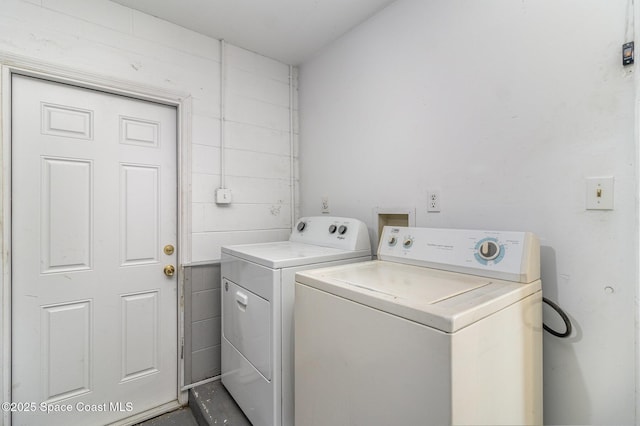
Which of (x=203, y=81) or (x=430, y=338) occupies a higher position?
(x=203, y=81)

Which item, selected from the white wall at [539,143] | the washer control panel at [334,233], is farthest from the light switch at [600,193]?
the washer control panel at [334,233]

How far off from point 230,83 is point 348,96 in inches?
34.2

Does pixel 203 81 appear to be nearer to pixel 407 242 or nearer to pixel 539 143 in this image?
pixel 407 242

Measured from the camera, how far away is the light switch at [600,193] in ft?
3.16

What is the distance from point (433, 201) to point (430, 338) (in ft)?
2.98

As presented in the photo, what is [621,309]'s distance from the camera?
0.95 m

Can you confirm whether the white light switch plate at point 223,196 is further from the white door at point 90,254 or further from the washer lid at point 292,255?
the washer lid at point 292,255

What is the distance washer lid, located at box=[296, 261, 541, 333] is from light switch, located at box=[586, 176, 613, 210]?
332 millimetres

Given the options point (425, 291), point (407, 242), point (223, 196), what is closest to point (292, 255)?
point (407, 242)

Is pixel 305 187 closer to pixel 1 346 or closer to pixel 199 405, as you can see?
pixel 199 405

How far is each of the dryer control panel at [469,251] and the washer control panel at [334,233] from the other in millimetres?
192

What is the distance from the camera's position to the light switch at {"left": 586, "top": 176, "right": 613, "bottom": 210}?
3.16 feet

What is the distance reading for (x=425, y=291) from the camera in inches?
35.7

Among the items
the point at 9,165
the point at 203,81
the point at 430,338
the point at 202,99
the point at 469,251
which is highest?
the point at 203,81
